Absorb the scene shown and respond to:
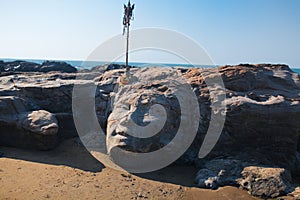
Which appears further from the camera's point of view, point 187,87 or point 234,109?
point 187,87

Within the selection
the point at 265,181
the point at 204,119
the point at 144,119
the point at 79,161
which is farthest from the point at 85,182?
the point at 265,181

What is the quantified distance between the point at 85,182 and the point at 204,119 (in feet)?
10.1

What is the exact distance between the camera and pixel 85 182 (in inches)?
199

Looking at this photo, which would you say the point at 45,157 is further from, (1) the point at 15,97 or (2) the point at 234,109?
(2) the point at 234,109

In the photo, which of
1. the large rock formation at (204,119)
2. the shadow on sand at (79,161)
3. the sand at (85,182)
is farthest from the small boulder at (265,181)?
the shadow on sand at (79,161)

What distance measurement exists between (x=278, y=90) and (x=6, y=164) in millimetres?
6422

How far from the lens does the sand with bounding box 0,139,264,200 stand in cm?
467

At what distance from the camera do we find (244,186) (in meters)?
5.16

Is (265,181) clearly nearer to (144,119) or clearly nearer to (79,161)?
(144,119)

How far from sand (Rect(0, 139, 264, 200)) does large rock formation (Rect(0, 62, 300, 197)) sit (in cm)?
36

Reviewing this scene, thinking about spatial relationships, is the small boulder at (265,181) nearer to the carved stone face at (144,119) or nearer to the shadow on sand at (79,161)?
the shadow on sand at (79,161)

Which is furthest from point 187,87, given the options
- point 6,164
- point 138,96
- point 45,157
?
point 6,164

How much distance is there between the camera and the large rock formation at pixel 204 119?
5895 millimetres

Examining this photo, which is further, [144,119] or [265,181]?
[144,119]
